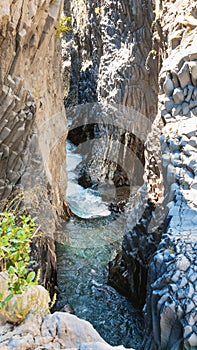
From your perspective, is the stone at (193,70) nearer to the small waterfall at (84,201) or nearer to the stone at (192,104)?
the stone at (192,104)

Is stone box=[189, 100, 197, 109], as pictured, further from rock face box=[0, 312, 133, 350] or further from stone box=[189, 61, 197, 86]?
rock face box=[0, 312, 133, 350]

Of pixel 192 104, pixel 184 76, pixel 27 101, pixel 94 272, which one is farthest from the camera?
pixel 94 272

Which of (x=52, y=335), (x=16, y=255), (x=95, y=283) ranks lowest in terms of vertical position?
(x=95, y=283)

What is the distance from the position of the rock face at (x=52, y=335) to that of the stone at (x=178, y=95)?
361cm

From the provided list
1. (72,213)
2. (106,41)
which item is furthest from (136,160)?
(106,41)

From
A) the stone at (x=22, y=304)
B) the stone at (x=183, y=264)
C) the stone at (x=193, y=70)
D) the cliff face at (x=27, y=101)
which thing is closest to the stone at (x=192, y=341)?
the stone at (x=183, y=264)

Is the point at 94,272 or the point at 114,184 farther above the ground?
the point at 114,184

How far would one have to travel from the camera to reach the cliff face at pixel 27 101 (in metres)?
3.98

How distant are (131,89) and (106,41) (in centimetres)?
211

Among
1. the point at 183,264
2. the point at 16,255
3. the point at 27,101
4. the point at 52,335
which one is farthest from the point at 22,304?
the point at 27,101

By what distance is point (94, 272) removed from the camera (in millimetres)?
6715

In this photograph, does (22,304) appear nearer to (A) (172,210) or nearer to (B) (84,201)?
(A) (172,210)

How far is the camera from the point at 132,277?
5.70 metres

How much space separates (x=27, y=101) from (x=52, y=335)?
2.97 m
